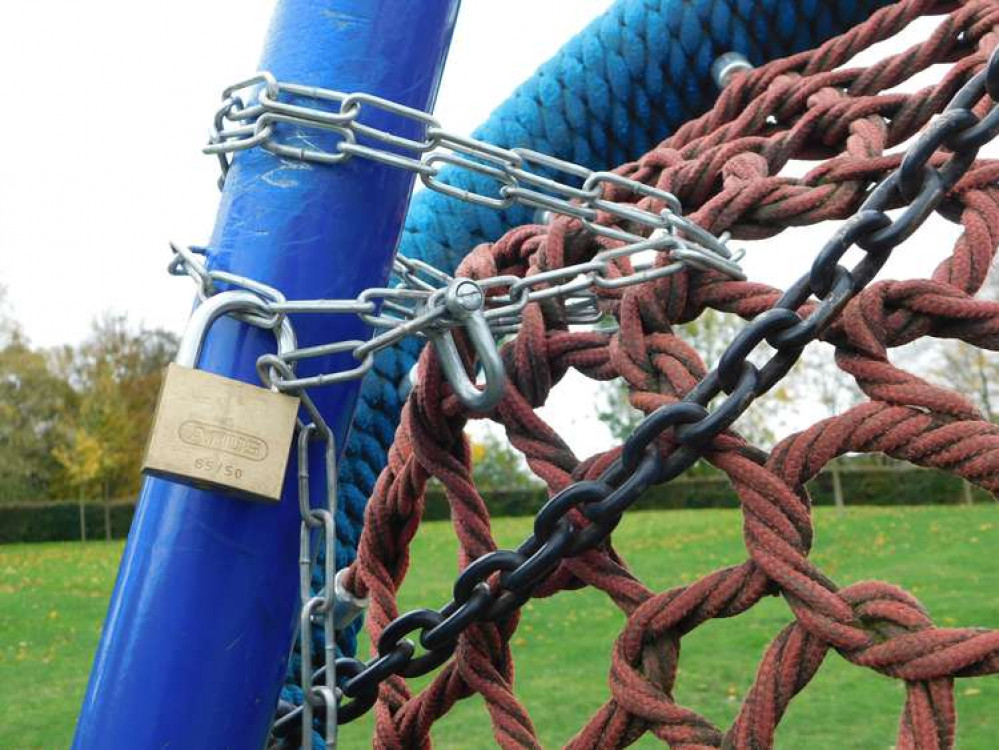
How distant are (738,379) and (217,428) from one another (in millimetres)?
295

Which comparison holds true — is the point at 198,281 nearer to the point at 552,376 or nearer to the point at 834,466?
the point at 552,376

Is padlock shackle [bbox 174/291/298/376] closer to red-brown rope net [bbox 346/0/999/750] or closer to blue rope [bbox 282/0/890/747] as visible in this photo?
red-brown rope net [bbox 346/0/999/750]

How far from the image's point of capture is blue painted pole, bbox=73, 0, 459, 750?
63 centimetres

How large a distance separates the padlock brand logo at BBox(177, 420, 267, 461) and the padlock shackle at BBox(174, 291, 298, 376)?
41 millimetres

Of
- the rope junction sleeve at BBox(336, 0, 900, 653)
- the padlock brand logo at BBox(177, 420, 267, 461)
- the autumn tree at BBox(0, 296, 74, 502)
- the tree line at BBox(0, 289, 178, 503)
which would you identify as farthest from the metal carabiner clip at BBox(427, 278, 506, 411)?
the autumn tree at BBox(0, 296, 74, 502)

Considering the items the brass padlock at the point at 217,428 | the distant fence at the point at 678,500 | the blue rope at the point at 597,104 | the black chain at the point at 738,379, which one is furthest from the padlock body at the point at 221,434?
the distant fence at the point at 678,500

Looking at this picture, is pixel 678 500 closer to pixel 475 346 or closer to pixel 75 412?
pixel 75 412

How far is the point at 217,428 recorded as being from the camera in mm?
611

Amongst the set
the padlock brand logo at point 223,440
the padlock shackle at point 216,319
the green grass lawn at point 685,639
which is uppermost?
the padlock shackle at point 216,319

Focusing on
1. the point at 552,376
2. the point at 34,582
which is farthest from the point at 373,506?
the point at 34,582

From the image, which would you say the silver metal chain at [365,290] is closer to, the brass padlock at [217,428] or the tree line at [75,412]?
the brass padlock at [217,428]

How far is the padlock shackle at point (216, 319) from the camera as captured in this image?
0.63m

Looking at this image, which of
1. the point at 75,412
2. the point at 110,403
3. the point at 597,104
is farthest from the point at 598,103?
the point at 75,412

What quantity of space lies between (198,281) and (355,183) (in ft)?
0.37
